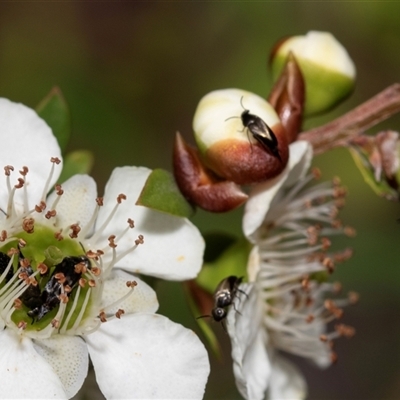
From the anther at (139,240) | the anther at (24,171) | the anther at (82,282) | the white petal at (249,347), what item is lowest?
the white petal at (249,347)

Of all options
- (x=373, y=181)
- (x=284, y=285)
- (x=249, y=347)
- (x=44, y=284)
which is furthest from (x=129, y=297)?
(x=373, y=181)

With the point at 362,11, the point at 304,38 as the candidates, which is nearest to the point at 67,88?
the point at 362,11

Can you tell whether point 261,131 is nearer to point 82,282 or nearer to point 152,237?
point 152,237

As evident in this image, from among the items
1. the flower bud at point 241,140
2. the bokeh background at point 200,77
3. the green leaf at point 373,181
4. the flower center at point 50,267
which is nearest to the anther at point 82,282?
the flower center at point 50,267

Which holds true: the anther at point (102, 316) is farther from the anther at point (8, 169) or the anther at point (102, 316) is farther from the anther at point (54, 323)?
the anther at point (8, 169)

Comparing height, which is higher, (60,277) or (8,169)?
(8,169)

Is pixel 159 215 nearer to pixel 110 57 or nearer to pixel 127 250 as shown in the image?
pixel 127 250
